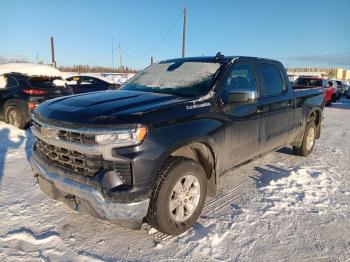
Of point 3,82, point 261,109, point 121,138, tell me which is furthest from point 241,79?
point 3,82

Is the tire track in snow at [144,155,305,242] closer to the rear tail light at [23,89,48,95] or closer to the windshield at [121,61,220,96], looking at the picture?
the windshield at [121,61,220,96]

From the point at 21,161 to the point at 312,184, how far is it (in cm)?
483

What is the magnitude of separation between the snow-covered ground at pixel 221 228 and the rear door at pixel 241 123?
0.61 metres

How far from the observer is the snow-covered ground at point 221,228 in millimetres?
2881

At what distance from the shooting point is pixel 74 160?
2887 mm

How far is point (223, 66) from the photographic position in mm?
3930

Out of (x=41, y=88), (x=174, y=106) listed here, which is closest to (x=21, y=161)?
(x=41, y=88)

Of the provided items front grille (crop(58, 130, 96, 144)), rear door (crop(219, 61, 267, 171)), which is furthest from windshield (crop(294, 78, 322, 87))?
front grille (crop(58, 130, 96, 144))

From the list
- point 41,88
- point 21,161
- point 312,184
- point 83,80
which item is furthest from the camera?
point 83,80

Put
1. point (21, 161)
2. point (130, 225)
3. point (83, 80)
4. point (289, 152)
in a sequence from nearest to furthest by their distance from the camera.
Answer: point (130, 225) < point (21, 161) < point (289, 152) < point (83, 80)

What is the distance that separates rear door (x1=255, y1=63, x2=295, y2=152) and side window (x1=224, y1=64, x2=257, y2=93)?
0.22 metres

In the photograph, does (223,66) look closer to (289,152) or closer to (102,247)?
(102,247)

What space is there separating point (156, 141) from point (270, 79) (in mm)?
2741

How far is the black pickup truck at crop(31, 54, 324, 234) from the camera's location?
8.79ft
